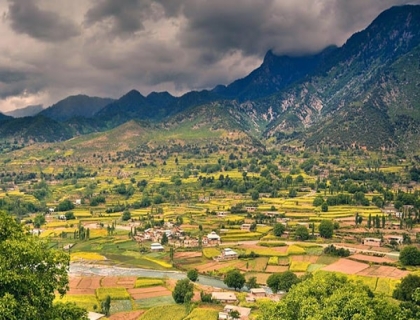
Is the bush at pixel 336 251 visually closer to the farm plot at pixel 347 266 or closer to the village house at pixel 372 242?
the farm plot at pixel 347 266

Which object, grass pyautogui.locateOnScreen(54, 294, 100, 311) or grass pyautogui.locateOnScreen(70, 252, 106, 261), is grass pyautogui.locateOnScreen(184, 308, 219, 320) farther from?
grass pyautogui.locateOnScreen(70, 252, 106, 261)

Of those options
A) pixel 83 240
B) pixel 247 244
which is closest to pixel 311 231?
pixel 247 244

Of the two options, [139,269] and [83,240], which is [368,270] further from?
[83,240]

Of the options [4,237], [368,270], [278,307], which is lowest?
[368,270]

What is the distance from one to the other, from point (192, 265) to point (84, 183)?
392 ft

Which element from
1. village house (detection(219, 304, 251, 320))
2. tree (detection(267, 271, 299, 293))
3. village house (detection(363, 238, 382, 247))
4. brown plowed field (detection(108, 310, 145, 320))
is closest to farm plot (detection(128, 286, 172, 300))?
brown plowed field (detection(108, 310, 145, 320))

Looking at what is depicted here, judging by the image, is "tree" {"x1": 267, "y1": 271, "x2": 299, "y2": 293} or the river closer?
"tree" {"x1": 267, "y1": 271, "x2": 299, "y2": 293}

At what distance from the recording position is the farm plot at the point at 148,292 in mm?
59906

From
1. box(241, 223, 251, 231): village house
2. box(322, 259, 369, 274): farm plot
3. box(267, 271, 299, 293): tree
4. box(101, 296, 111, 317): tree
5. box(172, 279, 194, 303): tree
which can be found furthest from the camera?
box(241, 223, 251, 231): village house

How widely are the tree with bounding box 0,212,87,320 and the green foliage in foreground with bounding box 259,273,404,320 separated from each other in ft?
34.6

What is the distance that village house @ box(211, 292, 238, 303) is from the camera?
5581 cm

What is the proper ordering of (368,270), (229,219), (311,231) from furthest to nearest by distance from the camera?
(229,219), (311,231), (368,270)

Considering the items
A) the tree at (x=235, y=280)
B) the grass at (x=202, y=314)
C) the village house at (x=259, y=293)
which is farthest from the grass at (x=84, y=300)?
the village house at (x=259, y=293)

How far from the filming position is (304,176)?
7195 inches
